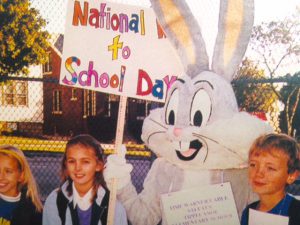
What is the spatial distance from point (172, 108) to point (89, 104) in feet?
4.00

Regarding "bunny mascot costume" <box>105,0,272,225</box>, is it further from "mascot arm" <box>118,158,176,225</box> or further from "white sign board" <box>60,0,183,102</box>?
"white sign board" <box>60,0,183,102</box>

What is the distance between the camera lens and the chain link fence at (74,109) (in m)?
2.61

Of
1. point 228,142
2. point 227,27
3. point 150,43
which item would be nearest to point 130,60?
point 150,43

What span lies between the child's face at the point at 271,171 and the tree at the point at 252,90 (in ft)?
1.70

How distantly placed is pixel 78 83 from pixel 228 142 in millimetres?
910

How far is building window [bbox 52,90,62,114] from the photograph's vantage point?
3.25 meters

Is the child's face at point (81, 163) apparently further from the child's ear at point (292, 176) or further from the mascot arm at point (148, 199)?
the child's ear at point (292, 176)

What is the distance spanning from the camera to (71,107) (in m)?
3.08

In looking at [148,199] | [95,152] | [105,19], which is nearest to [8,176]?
[95,152]

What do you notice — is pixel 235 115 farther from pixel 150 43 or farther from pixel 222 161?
A: pixel 150 43

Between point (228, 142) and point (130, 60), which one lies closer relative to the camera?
point (228, 142)

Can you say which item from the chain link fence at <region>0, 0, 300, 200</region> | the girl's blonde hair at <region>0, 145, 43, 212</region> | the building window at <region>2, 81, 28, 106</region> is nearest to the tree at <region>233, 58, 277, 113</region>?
the chain link fence at <region>0, 0, 300, 200</region>

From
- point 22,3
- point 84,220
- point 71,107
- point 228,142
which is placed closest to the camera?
point 228,142

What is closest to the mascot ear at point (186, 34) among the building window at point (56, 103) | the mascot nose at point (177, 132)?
the mascot nose at point (177, 132)
